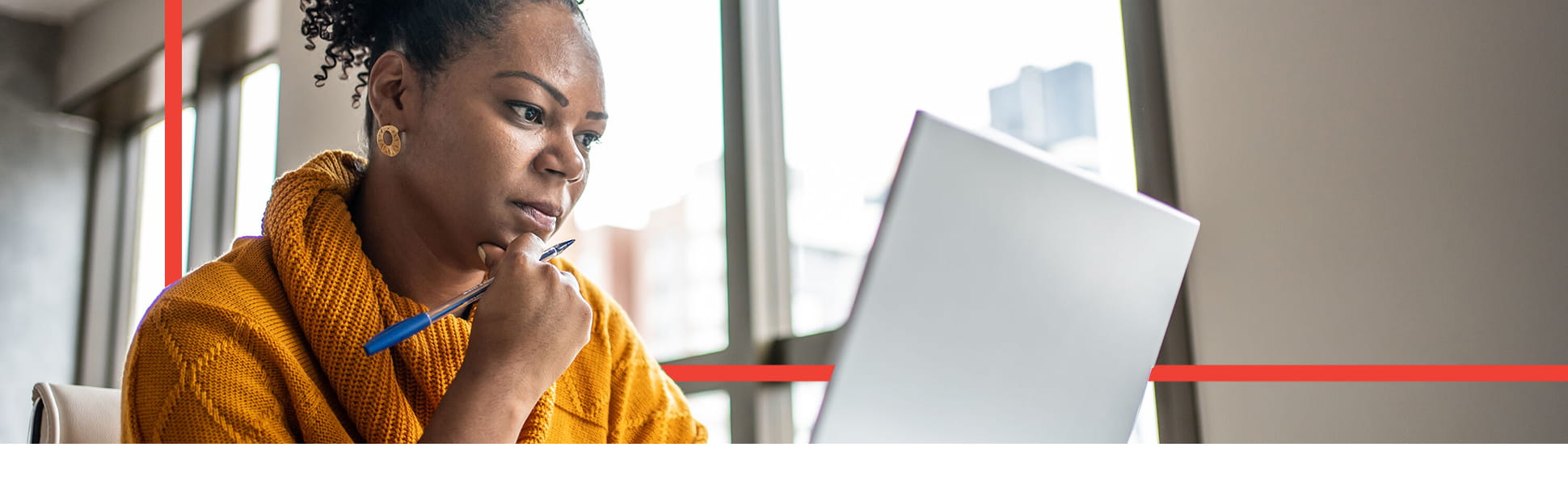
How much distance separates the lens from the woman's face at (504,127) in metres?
0.83

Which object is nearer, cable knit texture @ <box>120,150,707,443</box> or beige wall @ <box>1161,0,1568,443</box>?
cable knit texture @ <box>120,150,707,443</box>

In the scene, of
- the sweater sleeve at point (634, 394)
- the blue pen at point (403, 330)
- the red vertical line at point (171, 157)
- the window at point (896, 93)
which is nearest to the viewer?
the blue pen at point (403, 330)

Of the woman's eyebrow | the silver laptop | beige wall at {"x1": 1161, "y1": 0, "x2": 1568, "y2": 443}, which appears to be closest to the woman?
the woman's eyebrow

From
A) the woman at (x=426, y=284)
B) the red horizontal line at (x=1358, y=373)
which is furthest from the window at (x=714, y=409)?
the woman at (x=426, y=284)

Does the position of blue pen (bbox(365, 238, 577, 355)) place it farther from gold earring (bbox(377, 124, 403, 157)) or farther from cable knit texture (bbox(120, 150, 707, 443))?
gold earring (bbox(377, 124, 403, 157))

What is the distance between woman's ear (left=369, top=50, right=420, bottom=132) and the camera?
0.85 m

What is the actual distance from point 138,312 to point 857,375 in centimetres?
87

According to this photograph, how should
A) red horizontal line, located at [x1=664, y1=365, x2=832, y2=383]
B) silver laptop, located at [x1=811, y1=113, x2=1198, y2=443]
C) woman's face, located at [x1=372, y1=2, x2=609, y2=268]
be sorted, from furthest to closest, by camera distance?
red horizontal line, located at [x1=664, y1=365, x2=832, y2=383], woman's face, located at [x1=372, y1=2, x2=609, y2=268], silver laptop, located at [x1=811, y1=113, x2=1198, y2=443]

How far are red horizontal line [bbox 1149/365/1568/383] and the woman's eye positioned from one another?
529 millimetres

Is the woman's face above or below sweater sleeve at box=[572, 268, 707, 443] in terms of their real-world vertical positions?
above

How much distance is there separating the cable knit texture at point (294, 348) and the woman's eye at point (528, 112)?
111 mm

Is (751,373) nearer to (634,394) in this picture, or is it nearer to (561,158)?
(634,394)

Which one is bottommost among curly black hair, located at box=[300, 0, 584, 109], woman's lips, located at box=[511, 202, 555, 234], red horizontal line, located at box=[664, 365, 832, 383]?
woman's lips, located at box=[511, 202, 555, 234]

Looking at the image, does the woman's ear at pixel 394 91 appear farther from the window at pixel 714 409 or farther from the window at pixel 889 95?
the window at pixel 714 409
